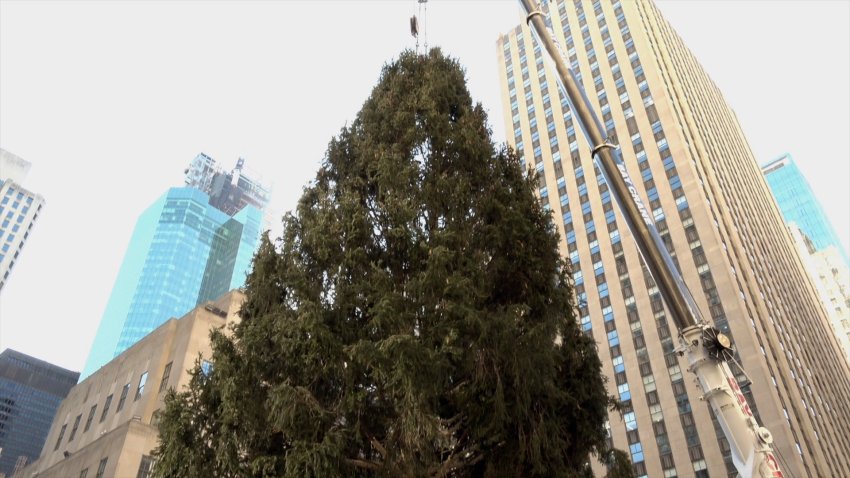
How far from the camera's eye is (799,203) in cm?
15550

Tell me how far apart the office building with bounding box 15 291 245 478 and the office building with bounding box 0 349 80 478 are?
13145 cm

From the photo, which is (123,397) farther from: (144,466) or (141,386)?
(144,466)

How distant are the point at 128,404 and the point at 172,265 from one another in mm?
115770

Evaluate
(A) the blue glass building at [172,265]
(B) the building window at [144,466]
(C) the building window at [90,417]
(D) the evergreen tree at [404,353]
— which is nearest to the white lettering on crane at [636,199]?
(D) the evergreen tree at [404,353]

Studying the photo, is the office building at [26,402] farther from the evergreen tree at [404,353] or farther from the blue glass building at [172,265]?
the evergreen tree at [404,353]

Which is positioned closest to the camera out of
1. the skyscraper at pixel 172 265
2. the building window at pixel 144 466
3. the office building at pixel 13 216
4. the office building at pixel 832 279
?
the building window at pixel 144 466

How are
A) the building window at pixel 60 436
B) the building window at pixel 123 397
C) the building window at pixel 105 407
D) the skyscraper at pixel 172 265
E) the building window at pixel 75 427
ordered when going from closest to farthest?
the building window at pixel 123 397, the building window at pixel 105 407, the building window at pixel 75 427, the building window at pixel 60 436, the skyscraper at pixel 172 265

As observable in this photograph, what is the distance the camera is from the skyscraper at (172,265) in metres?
130

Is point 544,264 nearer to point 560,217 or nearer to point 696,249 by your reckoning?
point 696,249

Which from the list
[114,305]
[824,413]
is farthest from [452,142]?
[114,305]

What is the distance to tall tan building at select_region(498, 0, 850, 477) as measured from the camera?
54.0m

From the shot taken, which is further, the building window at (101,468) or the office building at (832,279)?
the office building at (832,279)

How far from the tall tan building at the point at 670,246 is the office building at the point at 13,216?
12363 centimetres

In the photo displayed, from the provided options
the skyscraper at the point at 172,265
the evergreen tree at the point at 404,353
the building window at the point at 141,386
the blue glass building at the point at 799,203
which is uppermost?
the blue glass building at the point at 799,203
